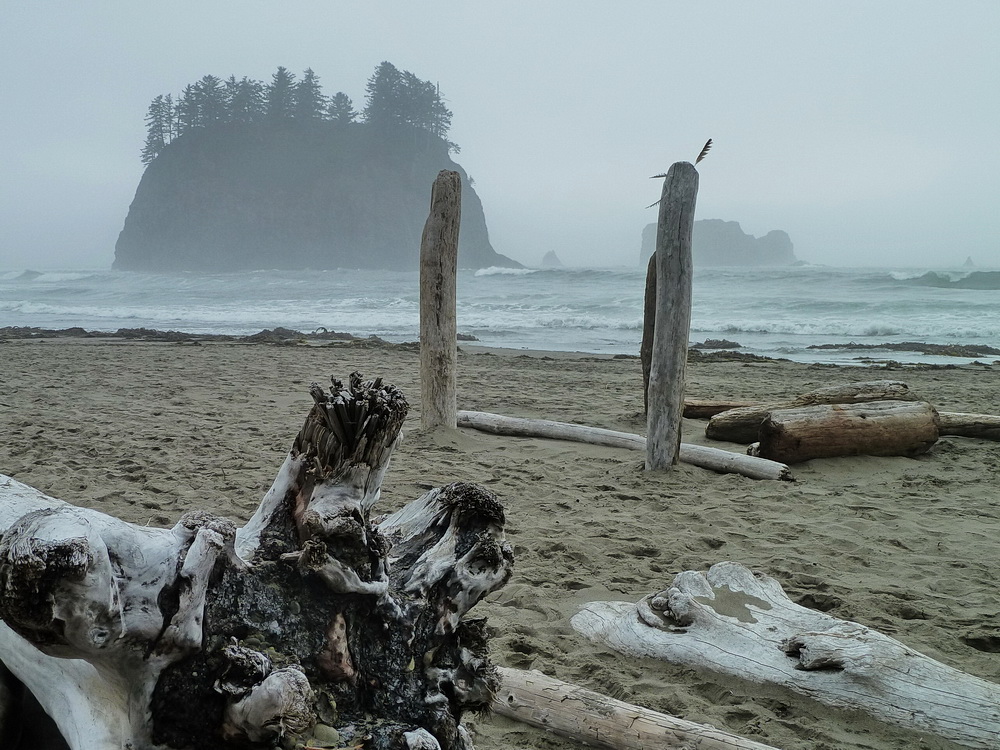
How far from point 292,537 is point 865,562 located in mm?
3350

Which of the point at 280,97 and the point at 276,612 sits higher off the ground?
the point at 280,97

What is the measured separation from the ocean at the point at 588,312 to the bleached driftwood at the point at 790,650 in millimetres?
12093

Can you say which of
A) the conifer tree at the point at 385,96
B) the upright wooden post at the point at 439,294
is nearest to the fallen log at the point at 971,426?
the upright wooden post at the point at 439,294

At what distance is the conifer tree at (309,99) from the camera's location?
83.3 m

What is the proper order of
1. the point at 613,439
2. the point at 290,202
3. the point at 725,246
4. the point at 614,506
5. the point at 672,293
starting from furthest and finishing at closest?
1. the point at 725,246
2. the point at 290,202
3. the point at 613,439
4. the point at 672,293
5. the point at 614,506

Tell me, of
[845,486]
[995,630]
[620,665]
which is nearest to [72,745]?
[620,665]

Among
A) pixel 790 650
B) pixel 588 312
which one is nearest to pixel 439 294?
pixel 790 650

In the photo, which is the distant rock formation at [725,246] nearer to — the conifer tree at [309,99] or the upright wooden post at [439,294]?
the conifer tree at [309,99]

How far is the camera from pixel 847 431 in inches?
235

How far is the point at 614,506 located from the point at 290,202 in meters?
78.3

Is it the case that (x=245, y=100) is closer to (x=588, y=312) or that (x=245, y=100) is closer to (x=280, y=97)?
(x=280, y=97)

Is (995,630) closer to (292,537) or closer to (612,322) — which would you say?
(292,537)

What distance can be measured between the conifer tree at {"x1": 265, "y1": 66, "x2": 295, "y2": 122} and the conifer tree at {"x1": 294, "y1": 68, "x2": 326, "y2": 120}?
1.98 feet

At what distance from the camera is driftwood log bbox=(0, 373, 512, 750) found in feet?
4.51
